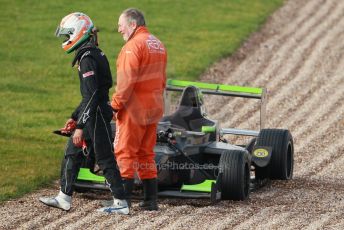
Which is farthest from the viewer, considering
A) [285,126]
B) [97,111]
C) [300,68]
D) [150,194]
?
[300,68]

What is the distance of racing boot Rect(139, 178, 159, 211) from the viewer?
11.3 metres

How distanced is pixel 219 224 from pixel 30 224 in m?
1.99

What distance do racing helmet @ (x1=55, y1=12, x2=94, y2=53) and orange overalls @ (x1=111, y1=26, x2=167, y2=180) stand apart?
1.52ft

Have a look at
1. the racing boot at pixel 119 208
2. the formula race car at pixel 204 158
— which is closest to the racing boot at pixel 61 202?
the racing boot at pixel 119 208

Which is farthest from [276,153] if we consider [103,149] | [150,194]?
[103,149]

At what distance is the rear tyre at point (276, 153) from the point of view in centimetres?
1315

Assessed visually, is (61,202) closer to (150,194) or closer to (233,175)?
(150,194)

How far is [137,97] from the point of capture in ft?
35.9

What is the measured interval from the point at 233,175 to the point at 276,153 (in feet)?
5.21

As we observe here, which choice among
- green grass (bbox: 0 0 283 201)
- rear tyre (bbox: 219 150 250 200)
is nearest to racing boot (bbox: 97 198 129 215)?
rear tyre (bbox: 219 150 250 200)

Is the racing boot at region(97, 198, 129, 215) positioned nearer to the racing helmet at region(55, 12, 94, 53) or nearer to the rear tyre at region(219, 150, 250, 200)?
the rear tyre at region(219, 150, 250, 200)

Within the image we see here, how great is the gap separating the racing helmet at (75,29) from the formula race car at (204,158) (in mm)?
1248

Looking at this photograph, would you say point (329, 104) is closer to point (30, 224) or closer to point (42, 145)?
point (42, 145)

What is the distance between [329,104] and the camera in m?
19.2
